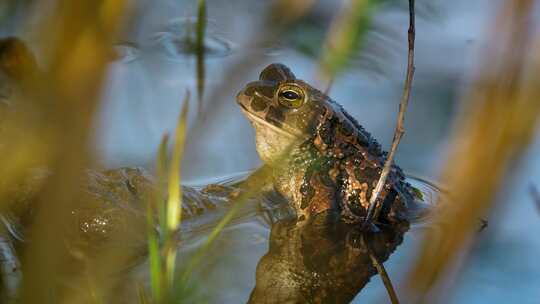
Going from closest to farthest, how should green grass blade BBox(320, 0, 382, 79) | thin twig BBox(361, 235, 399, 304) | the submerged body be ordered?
green grass blade BBox(320, 0, 382, 79) → thin twig BBox(361, 235, 399, 304) → the submerged body

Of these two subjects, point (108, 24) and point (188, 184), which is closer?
point (108, 24)

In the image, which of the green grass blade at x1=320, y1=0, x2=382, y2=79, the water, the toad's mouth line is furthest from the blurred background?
the toad's mouth line

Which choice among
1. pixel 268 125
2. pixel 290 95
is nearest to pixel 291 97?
pixel 290 95

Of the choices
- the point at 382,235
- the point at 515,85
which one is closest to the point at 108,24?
the point at 515,85

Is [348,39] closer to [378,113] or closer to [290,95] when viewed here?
[290,95]

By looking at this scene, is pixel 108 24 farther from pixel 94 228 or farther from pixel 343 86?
pixel 343 86

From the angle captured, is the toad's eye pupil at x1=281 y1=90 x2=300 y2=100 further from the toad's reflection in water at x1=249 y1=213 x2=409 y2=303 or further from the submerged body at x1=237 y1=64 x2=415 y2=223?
the toad's reflection in water at x1=249 y1=213 x2=409 y2=303
